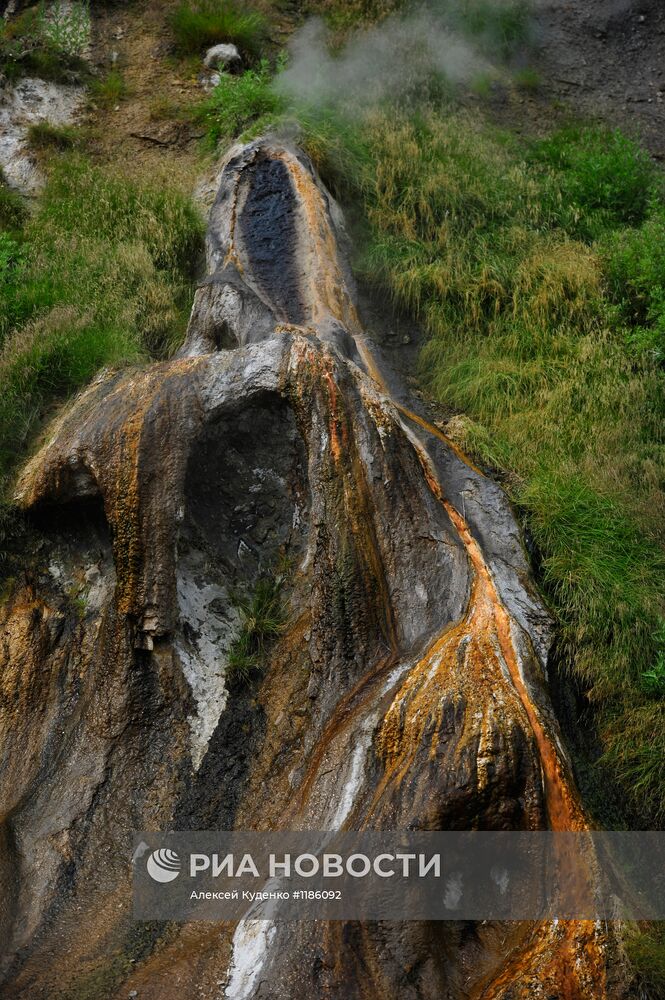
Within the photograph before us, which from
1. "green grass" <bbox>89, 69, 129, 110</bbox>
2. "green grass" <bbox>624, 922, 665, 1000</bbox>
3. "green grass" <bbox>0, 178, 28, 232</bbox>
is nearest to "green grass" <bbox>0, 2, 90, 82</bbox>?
"green grass" <bbox>89, 69, 129, 110</bbox>

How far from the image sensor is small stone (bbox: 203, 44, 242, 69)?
331 inches

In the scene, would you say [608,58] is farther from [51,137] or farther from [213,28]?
[51,137]

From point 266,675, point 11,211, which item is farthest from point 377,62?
point 266,675

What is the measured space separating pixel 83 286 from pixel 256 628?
3280 mm

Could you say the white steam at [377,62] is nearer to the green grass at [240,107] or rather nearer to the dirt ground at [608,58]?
the green grass at [240,107]

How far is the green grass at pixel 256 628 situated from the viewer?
429 centimetres

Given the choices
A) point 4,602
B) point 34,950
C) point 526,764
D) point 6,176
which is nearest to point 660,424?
point 526,764

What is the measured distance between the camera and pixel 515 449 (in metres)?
5.32

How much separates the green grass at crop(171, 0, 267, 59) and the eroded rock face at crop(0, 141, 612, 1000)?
4.93m

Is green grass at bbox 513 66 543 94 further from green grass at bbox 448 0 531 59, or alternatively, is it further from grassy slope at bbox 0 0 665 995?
grassy slope at bbox 0 0 665 995

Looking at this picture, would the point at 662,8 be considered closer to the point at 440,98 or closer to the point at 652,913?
the point at 440,98

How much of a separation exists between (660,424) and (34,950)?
4391mm

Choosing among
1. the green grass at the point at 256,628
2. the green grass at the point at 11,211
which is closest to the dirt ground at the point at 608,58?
the green grass at the point at 11,211

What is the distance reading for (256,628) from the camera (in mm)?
4328
